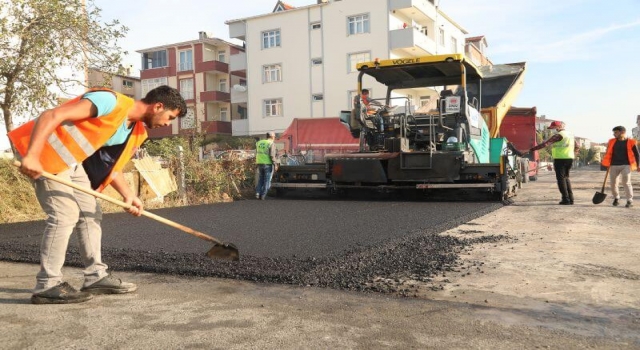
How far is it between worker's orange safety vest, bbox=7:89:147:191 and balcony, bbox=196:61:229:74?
35.0m

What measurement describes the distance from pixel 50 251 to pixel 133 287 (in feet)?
1.76

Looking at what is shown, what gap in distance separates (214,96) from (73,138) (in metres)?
34.9

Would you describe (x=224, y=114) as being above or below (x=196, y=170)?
above

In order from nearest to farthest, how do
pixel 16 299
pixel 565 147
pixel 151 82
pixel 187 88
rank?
pixel 16 299
pixel 565 147
pixel 187 88
pixel 151 82

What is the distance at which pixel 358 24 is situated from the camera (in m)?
29.6

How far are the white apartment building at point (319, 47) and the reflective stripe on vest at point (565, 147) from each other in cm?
1955

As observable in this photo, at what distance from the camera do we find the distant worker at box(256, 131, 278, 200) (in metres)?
10.5

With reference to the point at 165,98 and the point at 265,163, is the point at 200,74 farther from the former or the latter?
the point at 165,98

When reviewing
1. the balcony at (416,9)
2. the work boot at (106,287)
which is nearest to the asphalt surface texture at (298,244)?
the work boot at (106,287)

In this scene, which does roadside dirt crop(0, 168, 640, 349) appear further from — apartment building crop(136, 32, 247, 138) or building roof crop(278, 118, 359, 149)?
apartment building crop(136, 32, 247, 138)

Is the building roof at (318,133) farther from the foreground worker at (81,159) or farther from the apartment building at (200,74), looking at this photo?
the foreground worker at (81,159)

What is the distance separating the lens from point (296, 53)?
3161 cm

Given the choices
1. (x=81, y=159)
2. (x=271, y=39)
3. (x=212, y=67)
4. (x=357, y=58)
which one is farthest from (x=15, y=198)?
(x=212, y=67)

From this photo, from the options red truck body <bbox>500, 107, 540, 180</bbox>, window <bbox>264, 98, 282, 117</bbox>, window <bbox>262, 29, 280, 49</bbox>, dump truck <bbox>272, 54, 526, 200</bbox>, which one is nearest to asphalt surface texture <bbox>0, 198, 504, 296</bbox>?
dump truck <bbox>272, 54, 526, 200</bbox>
